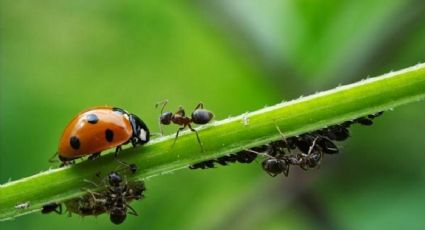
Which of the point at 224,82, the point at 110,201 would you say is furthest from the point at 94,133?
the point at 224,82

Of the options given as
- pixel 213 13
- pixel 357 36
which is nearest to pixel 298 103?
pixel 357 36

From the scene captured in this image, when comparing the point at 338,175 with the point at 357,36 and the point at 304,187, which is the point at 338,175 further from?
the point at 357,36

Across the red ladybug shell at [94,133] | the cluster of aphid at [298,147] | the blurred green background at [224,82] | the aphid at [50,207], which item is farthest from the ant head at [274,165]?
the blurred green background at [224,82]

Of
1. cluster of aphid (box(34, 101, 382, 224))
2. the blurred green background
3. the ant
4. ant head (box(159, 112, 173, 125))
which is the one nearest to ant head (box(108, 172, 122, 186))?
cluster of aphid (box(34, 101, 382, 224))

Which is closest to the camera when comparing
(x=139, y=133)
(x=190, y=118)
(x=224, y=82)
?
(x=139, y=133)

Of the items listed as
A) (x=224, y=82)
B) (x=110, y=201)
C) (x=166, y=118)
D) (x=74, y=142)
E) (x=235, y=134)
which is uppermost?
(x=224, y=82)

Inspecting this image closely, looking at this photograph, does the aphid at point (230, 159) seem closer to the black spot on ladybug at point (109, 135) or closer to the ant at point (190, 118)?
the ant at point (190, 118)

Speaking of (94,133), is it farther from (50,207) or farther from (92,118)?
(50,207)
